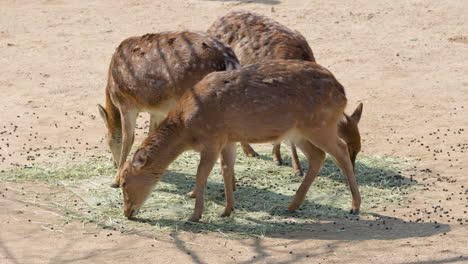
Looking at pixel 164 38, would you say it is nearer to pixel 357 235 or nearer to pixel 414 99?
pixel 357 235

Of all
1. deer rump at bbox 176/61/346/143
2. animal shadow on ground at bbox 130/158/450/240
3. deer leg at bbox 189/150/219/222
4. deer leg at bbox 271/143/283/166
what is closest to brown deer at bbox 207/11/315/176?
deer leg at bbox 271/143/283/166

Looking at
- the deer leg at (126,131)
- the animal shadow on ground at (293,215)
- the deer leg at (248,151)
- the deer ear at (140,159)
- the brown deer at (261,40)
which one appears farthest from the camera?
the deer leg at (248,151)

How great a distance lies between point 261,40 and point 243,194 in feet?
6.92

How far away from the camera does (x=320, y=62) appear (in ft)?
46.7

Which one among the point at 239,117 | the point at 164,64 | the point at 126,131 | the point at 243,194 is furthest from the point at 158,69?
the point at 243,194

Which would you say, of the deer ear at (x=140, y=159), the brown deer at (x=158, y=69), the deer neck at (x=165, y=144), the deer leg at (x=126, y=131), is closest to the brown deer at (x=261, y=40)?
the brown deer at (x=158, y=69)

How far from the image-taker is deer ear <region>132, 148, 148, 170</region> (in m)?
8.17

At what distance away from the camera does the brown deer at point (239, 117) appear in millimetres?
7973

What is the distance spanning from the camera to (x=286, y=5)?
57.1 feet

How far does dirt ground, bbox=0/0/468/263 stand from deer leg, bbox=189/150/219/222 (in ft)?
1.36

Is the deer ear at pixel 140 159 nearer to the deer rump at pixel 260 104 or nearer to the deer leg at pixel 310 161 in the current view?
the deer rump at pixel 260 104

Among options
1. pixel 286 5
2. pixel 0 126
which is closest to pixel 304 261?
pixel 0 126

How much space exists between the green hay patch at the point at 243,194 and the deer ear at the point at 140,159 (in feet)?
1.87

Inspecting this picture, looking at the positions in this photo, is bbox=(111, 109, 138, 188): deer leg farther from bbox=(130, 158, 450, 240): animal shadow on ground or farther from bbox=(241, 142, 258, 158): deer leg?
bbox=(241, 142, 258, 158): deer leg
